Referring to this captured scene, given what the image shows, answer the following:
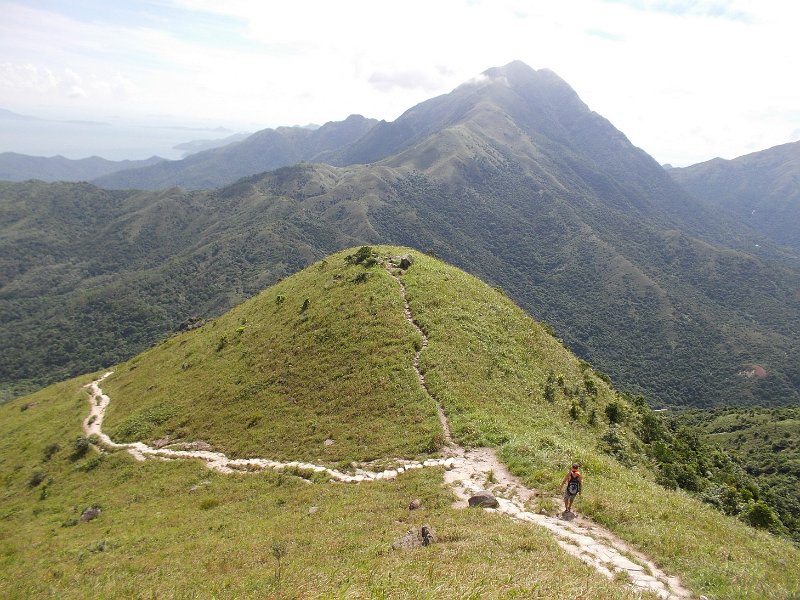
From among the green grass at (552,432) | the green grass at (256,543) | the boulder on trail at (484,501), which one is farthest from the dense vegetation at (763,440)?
the green grass at (256,543)

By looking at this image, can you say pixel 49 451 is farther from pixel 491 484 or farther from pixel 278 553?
pixel 491 484

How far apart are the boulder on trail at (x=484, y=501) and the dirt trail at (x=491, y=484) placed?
333 millimetres

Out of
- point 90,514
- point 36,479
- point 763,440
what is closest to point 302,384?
point 90,514

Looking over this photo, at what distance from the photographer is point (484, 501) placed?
62.5 ft

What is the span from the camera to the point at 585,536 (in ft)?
53.0

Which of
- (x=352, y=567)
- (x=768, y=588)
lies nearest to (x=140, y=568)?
(x=352, y=567)

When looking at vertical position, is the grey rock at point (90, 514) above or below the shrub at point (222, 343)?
below

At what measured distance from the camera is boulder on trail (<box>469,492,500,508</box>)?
18.9 m

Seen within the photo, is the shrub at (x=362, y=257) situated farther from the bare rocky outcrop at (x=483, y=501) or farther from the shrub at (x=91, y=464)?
the bare rocky outcrop at (x=483, y=501)

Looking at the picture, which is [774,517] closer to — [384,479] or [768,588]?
[768,588]

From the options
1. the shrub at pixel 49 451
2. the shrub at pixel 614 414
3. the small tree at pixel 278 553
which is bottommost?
the shrub at pixel 49 451

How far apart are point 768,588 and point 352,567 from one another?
1201 centimetres

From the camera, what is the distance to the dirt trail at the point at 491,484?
45.3 ft

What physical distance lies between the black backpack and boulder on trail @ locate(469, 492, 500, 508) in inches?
122
